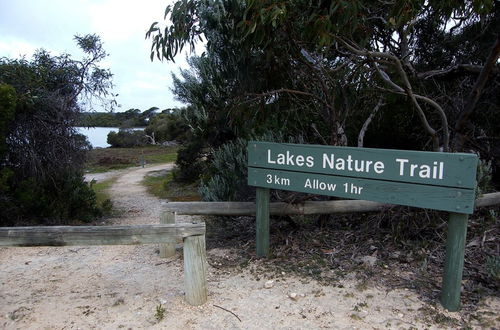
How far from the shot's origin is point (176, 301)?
353cm

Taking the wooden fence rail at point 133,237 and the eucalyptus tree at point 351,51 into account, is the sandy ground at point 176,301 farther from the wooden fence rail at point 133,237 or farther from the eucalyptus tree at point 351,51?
the eucalyptus tree at point 351,51

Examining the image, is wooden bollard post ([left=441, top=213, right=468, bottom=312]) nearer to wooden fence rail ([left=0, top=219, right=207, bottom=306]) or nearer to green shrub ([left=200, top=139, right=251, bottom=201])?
wooden fence rail ([left=0, top=219, right=207, bottom=306])

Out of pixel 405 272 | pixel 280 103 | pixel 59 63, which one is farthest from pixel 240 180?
pixel 59 63

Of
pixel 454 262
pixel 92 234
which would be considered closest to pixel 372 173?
pixel 454 262

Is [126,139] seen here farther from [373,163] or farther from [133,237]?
[373,163]

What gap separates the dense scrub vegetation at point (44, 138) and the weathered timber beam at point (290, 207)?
3.15 m

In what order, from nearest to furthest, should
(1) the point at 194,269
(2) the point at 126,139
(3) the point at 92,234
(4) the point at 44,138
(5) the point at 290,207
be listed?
(3) the point at 92,234 → (1) the point at 194,269 → (5) the point at 290,207 → (4) the point at 44,138 → (2) the point at 126,139

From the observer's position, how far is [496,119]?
20.4ft

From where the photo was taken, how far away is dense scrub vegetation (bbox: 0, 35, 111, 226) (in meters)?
6.09

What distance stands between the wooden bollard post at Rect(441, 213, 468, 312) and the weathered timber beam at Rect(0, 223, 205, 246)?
7.04ft

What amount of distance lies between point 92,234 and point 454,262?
3115 mm

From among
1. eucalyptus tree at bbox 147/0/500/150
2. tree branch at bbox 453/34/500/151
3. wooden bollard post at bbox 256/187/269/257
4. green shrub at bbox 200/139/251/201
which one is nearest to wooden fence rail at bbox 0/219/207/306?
wooden bollard post at bbox 256/187/269/257

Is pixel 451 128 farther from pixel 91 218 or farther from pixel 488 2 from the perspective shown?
pixel 91 218

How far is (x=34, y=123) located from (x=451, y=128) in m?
6.91
